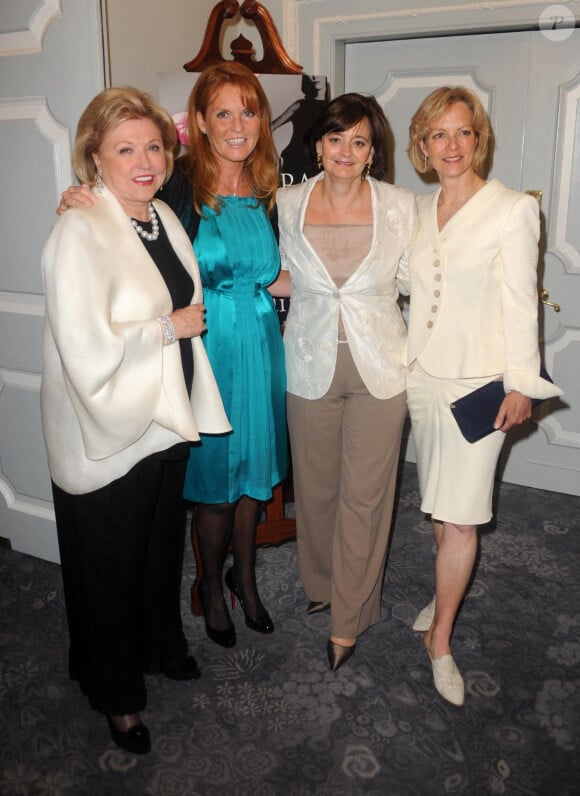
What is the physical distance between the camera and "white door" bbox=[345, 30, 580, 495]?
3117 millimetres

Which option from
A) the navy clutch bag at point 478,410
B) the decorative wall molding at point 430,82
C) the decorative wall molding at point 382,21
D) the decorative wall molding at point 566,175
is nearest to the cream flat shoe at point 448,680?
the navy clutch bag at point 478,410

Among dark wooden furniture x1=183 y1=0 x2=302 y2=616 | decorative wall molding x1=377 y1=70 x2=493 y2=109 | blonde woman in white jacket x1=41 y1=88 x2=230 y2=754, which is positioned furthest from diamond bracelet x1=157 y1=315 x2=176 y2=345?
decorative wall molding x1=377 y1=70 x2=493 y2=109

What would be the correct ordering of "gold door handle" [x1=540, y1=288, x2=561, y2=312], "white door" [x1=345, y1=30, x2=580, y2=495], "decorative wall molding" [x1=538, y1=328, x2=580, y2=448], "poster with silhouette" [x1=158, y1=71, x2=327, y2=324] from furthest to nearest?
1. "decorative wall molding" [x1=538, y1=328, x2=580, y2=448]
2. "gold door handle" [x1=540, y1=288, x2=561, y2=312]
3. "white door" [x1=345, y1=30, x2=580, y2=495]
4. "poster with silhouette" [x1=158, y1=71, x2=327, y2=324]

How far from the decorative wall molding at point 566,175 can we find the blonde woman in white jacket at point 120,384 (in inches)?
77.8

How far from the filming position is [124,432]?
1755mm

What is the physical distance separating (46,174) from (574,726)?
2.36 metres

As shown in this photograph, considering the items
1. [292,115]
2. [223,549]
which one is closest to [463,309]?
[223,549]

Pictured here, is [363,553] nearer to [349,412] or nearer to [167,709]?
[349,412]

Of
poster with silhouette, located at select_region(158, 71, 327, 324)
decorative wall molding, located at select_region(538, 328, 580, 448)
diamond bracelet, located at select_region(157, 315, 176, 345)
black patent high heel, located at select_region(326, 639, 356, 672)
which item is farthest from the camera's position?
decorative wall molding, located at select_region(538, 328, 580, 448)

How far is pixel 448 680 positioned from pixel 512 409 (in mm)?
837

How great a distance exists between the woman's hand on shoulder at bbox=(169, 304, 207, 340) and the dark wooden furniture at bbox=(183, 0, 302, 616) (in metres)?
1.18

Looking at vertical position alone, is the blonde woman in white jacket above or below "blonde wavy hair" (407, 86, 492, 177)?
below

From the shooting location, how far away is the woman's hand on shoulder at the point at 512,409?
1.96 metres

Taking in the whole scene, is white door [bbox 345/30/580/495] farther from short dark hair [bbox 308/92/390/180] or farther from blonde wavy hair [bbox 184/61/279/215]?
blonde wavy hair [bbox 184/61/279/215]
